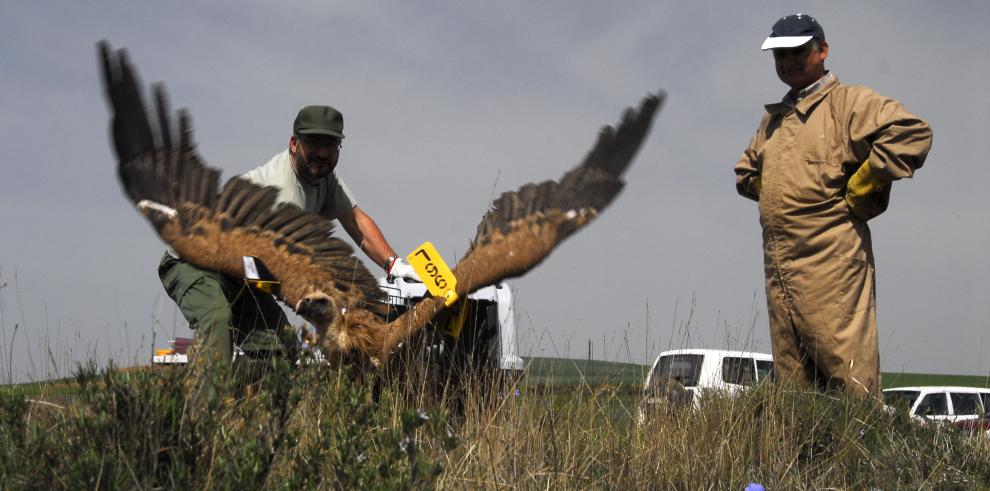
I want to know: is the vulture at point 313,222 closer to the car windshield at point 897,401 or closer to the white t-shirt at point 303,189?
the white t-shirt at point 303,189

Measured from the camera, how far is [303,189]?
612 centimetres

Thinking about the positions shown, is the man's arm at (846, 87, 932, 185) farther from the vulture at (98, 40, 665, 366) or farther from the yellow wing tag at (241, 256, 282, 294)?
the yellow wing tag at (241, 256, 282, 294)

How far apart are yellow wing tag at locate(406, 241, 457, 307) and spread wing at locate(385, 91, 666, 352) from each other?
6cm

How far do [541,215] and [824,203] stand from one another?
1.73 m

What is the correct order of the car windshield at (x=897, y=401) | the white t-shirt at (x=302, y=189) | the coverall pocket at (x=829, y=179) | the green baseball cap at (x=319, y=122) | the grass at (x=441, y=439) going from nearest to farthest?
the grass at (x=441, y=439), the coverall pocket at (x=829, y=179), the car windshield at (x=897, y=401), the green baseball cap at (x=319, y=122), the white t-shirt at (x=302, y=189)

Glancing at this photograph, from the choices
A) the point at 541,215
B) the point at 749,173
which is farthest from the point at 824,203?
the point at 541,215

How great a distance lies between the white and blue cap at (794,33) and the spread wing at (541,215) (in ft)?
3.78

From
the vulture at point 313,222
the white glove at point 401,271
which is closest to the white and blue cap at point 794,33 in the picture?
the vulture at point 313,222

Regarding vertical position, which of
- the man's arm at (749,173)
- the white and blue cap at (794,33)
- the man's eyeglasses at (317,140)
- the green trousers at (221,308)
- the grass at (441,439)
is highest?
the white and blue cap at (794,33)

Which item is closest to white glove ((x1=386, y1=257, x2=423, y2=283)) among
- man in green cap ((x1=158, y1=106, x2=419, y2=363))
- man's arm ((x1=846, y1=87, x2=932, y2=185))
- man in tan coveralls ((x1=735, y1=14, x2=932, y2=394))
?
man in green cap ((x1=158, y1=106, x2=419, y2=363))

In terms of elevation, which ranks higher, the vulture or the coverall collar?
the coverall collar

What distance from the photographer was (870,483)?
174 inches

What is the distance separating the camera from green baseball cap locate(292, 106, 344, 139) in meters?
5.75

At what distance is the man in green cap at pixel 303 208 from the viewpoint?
5352 mm
